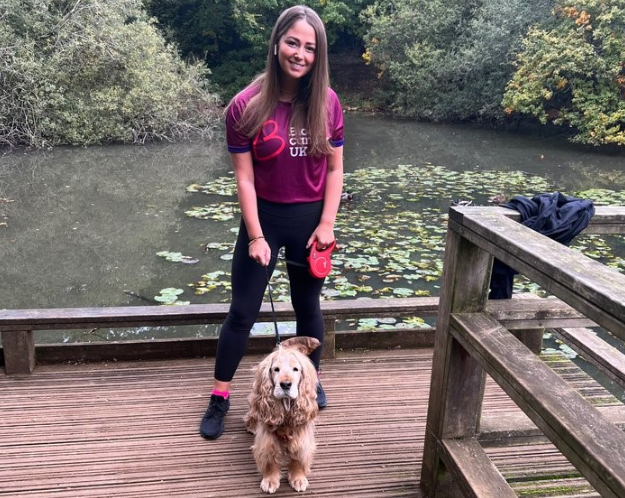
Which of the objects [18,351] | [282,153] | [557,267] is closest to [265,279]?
[282,153]

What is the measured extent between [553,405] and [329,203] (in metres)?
1.22

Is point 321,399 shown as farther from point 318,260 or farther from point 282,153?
point 282,153

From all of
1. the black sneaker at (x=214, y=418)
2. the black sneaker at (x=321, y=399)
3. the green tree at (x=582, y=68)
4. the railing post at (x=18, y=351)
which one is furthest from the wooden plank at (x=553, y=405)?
the green tree at (x=582, y=68)

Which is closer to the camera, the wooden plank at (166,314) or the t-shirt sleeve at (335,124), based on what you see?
the t-shirt sleeve at (335,124)

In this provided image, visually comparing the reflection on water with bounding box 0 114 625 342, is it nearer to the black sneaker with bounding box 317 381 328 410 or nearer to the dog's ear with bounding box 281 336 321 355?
the black sneaker with bounding box 317 381 328 410

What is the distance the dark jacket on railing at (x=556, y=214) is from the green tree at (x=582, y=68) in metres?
13.4

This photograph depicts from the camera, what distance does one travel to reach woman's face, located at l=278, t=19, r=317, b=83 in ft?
6.46

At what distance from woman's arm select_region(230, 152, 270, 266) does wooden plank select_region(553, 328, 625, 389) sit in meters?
1.78

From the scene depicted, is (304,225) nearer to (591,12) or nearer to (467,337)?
(467,337)

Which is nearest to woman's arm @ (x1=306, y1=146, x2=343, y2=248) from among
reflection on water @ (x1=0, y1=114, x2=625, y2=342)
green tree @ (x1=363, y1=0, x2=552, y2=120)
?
reflection on water @ (x1=0, y1=114, x2=625, y2=342)

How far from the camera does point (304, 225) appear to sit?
7.30 feet

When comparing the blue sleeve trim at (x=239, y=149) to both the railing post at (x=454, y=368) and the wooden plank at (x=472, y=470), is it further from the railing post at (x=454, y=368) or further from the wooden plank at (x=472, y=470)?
the wooden plank at (x=472, y=470)

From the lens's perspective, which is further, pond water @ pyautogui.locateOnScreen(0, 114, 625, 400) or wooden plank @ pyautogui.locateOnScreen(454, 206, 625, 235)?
pond water @ pyautogui.locateOnScreen(0, 114, 625, 400)

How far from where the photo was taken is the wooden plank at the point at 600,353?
2584mm
